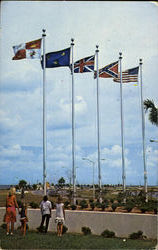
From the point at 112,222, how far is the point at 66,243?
3.08 meters

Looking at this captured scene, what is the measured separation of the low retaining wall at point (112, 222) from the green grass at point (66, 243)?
85 cm

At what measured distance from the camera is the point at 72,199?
24.0 m

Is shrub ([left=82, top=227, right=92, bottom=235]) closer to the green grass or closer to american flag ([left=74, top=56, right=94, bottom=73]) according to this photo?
the green grass

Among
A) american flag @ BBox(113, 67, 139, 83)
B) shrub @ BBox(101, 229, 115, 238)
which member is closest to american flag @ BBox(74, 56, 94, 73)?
american flag @ BBox(113, 67, 139, 83)

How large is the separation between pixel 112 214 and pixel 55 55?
33.0ft

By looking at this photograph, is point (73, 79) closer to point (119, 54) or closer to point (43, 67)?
point (43, 67)

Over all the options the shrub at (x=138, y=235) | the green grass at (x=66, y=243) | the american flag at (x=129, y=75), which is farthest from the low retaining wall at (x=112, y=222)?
the american flag at (x=129, y=75)

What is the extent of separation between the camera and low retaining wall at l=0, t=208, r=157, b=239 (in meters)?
14.1

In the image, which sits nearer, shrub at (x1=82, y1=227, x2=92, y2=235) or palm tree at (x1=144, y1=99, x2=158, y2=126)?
shrub at (x1=82, y1=227, x2=92, y2=235)

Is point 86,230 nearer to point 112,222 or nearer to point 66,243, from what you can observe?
point 112,222

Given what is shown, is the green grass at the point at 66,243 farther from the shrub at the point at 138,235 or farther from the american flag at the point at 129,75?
the american flag at the point at 129,75

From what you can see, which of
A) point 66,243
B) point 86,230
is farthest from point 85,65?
point 66,243

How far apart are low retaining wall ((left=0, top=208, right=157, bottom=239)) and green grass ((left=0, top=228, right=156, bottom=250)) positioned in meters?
0.85

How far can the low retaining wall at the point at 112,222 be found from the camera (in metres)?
14.1
